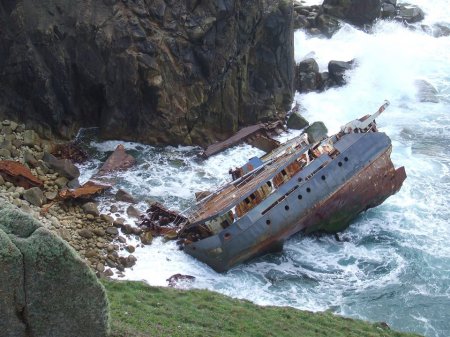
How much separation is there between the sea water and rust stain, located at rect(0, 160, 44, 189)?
2.65m

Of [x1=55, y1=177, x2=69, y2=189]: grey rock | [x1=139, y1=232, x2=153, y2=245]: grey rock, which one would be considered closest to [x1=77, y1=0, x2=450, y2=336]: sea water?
[x1=139, y1=232, x2=153, y2=245]: grey rock

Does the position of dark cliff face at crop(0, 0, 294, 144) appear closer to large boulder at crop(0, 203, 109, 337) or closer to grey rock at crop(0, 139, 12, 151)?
grey rock at crop(0, 139, 12, 151)

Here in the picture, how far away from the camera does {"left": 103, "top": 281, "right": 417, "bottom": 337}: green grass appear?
13.3 meters

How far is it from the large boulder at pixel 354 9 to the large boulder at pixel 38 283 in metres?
38.2

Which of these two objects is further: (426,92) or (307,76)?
(426,92)

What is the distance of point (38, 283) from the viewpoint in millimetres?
9258

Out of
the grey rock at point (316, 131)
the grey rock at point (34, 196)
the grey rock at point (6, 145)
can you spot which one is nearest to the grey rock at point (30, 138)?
→ the grey rock at point (6, 145)

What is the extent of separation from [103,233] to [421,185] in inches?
574

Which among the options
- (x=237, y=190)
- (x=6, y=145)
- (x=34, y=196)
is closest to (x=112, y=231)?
(x=34, y=196)

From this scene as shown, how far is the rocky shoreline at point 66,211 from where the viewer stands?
64.2ft

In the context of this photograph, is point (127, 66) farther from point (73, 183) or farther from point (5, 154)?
point (5, 154)

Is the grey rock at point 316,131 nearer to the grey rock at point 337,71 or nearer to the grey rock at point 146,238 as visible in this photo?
the grey rock at point 337,71

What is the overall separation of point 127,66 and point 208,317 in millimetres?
14450

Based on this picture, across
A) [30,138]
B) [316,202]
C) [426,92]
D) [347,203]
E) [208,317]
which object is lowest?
[426,92]
